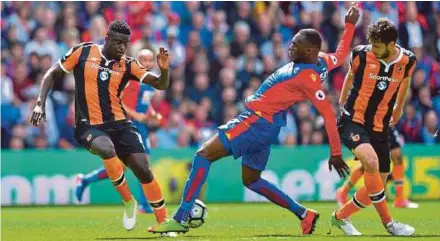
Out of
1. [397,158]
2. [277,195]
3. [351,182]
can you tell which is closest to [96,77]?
[277,195]

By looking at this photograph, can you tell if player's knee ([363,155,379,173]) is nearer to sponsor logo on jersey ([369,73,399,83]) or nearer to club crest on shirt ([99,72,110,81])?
A: sponsor logo on jersey ([369,73,399,83])

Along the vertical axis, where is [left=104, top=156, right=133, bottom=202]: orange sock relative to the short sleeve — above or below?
below

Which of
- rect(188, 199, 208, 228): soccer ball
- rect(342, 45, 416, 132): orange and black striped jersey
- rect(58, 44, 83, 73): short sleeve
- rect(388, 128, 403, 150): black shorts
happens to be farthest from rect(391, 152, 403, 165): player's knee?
rect(58, 44, 83, 73): short sleeve

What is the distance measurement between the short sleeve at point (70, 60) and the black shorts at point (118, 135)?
662 millimetres

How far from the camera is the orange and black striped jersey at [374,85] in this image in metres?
12.3

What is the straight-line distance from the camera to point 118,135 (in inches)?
500

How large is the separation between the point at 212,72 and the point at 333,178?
11.8 ft

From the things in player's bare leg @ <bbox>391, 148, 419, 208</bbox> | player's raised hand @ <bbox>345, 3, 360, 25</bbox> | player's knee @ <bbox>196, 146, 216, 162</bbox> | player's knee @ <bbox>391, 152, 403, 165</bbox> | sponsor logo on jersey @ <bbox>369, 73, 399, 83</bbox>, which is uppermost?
player's raised hand @ <bbox>345, 3, 360, 25</bbox>

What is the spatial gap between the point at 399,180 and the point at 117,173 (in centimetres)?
693

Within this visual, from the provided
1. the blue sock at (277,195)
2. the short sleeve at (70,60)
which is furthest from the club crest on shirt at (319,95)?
the short sleeve at (70,60)

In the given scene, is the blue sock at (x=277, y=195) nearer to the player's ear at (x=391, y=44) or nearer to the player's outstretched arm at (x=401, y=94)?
the player's outstretched arm at (x=401, y=94)

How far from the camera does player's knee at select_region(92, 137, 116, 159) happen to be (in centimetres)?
1235

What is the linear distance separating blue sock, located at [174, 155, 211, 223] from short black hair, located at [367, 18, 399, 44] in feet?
7.21

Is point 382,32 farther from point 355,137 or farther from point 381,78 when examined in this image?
point 355,137
